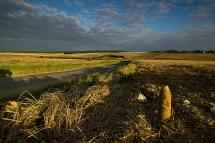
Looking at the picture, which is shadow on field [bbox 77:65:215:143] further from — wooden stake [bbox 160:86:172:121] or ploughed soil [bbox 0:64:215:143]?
wooden stake [bbox 160:86:172:121]

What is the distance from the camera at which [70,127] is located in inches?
213

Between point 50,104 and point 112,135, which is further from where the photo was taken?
point 50,104

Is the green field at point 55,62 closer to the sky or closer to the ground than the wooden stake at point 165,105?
closer to the ground

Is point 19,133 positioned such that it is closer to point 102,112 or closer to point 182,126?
point 102,112

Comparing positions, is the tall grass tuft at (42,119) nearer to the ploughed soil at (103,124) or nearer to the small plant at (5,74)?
the ploughed soil at (103,124)

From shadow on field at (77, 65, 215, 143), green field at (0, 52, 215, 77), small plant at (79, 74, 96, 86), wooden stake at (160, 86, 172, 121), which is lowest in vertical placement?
green field at (0, 52, 215, 77)

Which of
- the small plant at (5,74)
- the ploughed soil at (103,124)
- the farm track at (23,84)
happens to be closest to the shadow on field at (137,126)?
the ploughed soil at (103,124)

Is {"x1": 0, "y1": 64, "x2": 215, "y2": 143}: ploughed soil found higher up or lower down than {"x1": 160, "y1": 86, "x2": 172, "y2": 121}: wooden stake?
lower down

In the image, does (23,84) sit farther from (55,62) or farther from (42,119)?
(55,62)

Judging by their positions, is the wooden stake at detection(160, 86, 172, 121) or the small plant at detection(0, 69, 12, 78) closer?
the wooden stake at detection(160, 86, 172, 121)

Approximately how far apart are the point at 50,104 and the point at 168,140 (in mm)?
3096

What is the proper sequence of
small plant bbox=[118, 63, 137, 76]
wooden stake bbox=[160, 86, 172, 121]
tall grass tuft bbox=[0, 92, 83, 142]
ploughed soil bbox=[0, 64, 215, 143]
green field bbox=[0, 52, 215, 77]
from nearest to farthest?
1. ploughed soil bbox=[0, 64, 215, 143]
2. tall grass tuft bbox=[0, 92, 83, 142]
3. wooden stake bbox=[160, 86, 172, 121]
4. small plant bbox=[118, 63, 137, 76]
5. green field bbox=[0, 52, 215, 77]

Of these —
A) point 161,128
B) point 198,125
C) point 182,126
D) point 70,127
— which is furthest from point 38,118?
point 198,125

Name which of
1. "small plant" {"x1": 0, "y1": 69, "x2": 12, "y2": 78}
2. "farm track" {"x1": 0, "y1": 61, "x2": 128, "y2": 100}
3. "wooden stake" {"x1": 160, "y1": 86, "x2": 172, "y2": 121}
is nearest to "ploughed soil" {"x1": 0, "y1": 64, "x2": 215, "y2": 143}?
"wooden stake" {"x1": 160, "y1": 86, "x2": 172, "y2": 121}
